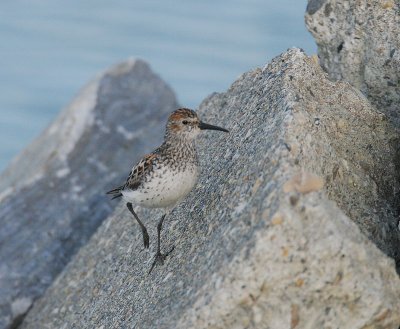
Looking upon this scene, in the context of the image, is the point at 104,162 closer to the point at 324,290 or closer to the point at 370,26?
the point at 370,26

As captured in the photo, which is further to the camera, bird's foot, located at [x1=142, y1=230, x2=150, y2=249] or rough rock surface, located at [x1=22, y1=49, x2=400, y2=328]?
bird's foot, located at [x1=142, y1=230, x2=150, y2=249]

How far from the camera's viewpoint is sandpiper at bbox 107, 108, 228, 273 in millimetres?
6867

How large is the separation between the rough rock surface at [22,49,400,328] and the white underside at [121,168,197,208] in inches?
6.6

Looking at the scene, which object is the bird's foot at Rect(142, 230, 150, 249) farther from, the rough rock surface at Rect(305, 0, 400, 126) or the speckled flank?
the rough rock surface at Rect(305, 0, 400, 126)

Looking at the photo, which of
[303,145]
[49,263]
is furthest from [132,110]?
[303,145]

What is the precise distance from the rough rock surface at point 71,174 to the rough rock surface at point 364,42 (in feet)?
12.7

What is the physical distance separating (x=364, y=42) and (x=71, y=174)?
4.74 metres

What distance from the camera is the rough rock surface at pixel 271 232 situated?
5.05m

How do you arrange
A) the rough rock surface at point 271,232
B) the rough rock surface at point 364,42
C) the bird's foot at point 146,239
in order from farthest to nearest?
1. the bird's foot at point 146,239
2. the rough rock surface at point 364,42
3. the rough rock surface at point 271,232

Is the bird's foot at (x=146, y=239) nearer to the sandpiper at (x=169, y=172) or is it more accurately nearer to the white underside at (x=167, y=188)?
the sandpiper at (x=169, y=172)

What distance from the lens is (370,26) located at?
7.42 metres

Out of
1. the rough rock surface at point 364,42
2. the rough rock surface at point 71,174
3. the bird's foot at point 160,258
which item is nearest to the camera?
the bird's foot at point 160,258

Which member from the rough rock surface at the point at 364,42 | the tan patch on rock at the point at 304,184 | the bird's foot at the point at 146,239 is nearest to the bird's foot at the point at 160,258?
the bird's foot at the point at 146,239

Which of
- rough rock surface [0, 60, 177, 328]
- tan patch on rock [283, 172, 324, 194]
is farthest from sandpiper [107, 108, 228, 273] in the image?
rough rock surface [0, 60, 177, 328]
